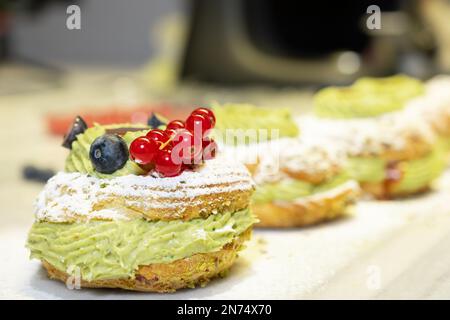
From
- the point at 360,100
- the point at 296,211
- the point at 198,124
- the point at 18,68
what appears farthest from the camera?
the point at 18,68

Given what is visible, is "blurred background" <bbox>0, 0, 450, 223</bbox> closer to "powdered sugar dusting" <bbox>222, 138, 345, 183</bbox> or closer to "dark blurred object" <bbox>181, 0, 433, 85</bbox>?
"dark blurred object" <bbox>181, 0, 433, 85</bbox>

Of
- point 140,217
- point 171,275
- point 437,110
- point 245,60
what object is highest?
point 245,60

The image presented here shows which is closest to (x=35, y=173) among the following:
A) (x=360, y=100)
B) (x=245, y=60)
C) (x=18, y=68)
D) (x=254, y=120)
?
(x=254, y=120)

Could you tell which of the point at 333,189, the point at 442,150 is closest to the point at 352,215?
the point at 333,189

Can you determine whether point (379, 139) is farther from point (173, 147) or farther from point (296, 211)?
point (173, 147)

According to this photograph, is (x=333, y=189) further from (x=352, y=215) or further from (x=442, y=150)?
(x=442, y=150)

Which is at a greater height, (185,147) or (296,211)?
(185,147)

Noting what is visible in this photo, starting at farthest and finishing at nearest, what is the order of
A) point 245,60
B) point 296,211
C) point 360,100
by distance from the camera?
1. point 245,60
2. point 360,100
3. point 296,211

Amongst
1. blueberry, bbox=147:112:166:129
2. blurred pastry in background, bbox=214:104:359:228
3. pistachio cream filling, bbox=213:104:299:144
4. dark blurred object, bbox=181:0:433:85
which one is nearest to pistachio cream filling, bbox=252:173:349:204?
blurred pastry in background, bbox=214:104:359:228
